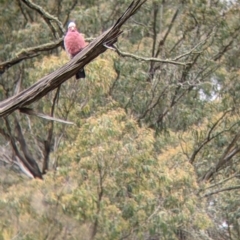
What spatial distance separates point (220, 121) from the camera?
931 cm

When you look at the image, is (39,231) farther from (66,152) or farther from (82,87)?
(82,87)

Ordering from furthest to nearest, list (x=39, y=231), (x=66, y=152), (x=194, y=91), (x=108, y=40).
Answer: (x=194, y=91), (x=66, y=152), (x=39, y=231), (x=108, y=40)

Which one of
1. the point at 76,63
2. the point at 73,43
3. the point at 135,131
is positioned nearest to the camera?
the point at 76,63

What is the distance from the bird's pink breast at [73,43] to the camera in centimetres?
485

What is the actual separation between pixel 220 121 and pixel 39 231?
11.4 feet

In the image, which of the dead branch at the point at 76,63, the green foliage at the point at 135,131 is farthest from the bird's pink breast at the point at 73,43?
the green foliage at the point at 135,131

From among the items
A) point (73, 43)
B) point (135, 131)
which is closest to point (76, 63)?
point (73, 43)

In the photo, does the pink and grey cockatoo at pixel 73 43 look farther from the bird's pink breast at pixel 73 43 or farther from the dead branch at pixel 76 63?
the dead branch at pixel 76 63

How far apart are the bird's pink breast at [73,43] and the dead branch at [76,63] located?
→ 55.3 inches

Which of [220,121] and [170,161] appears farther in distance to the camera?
[220,121]

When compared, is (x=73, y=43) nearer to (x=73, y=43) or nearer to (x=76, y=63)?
(x=73, y=43)

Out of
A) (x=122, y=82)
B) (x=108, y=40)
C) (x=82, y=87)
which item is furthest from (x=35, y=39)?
(x=108, y=40)

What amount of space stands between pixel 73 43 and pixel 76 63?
1.56 metres

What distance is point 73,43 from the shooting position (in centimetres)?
489
